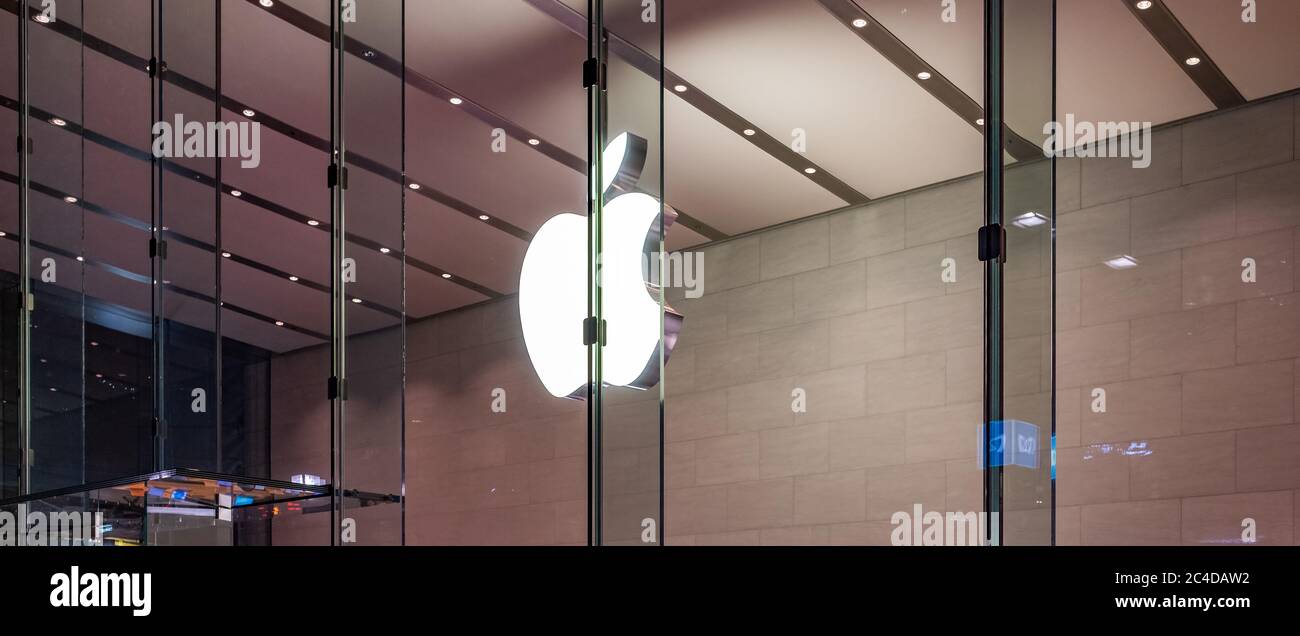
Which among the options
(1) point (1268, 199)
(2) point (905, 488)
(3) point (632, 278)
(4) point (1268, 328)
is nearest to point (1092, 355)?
(4) point (1268, 328)

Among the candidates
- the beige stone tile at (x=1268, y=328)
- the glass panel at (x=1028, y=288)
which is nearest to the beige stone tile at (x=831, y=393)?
the glass panel at (x=1028, y=288)

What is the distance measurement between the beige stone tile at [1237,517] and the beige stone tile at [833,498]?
8.70ft

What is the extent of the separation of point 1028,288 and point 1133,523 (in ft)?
8.91

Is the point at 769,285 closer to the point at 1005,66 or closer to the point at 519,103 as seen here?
the point at 1005,66

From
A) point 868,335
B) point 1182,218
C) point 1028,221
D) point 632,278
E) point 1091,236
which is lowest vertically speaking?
point 868,335

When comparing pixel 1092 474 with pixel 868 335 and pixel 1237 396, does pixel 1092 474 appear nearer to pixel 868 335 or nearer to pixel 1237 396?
pixel 1237 396

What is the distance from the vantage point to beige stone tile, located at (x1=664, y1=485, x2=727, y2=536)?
4.42 metres

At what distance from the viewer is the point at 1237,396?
6016 mm

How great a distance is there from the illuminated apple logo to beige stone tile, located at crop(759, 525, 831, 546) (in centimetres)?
68

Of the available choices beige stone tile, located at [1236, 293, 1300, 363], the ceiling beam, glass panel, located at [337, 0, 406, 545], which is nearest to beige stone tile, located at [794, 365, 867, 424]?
glass panel, located at [337, 0, 406, 545]

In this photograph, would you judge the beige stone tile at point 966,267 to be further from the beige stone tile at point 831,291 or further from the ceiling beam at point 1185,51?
the ceiling beam at point 1185,51

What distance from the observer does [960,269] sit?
3.77m

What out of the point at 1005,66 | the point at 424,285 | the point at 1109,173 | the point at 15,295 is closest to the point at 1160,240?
the point at 1109,173

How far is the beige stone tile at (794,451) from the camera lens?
412cm
